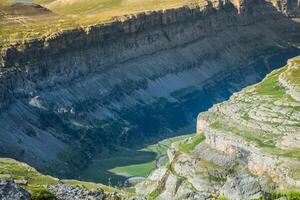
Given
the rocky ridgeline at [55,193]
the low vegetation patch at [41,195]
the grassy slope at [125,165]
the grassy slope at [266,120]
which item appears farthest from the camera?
the grassy slope at [125,165]

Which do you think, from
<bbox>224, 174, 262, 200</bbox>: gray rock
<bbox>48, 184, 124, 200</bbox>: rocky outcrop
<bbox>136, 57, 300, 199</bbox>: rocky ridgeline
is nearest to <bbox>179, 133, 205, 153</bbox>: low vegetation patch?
<bbox>136, 57, 300, 199</bbox>: rocky ridgeline

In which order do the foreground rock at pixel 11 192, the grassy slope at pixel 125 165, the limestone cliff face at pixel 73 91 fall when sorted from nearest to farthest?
the foreground rock at pixel 11 192, the grassy slope at pixel 125 165, the limestone cliff face at pixel 73 91

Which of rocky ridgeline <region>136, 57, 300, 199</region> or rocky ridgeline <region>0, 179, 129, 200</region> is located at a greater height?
rocky ridgeline <region>0, 179, 129, 200</region>

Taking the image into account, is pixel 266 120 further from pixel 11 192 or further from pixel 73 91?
pixel 73 91

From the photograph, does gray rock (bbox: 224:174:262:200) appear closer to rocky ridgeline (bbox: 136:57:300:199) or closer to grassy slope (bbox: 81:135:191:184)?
rocky ridgeline (bbox: 136:57:300:199)

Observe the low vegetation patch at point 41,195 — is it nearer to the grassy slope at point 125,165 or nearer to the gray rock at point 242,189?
the gray rock at point 242,189

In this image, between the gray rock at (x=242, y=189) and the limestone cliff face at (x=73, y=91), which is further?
the limestone cliff face at (x=73, y=91)

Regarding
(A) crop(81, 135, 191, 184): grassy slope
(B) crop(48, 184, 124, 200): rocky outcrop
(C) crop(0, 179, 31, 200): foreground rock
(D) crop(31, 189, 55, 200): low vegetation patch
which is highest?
(C) crop(0, 179, 31, 200): foreground rock

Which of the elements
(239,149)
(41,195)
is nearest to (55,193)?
(41,195)

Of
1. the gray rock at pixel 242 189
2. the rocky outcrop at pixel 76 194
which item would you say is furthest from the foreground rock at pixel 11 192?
the gray rock at pixel 242 189

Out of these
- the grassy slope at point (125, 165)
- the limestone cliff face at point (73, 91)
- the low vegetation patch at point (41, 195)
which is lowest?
the grassy slope at point (125, 165)
